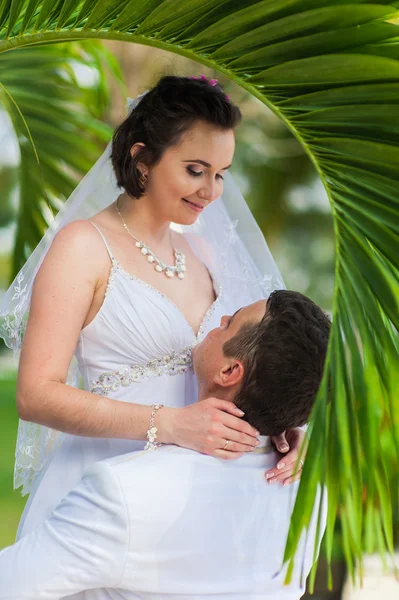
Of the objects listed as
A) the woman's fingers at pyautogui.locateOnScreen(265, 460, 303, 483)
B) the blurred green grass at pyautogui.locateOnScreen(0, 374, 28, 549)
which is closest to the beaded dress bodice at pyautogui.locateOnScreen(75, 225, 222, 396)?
the woman's fingers at pyautogui.locateOnScreen(265, 460, 303, 483)

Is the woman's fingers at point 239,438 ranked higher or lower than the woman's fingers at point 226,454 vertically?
higher

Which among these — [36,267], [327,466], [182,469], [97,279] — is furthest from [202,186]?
[327,466]

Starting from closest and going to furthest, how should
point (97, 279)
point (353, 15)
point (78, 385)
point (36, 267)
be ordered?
point (353, 15) → point (97, 279) → point (36, 267) → point (78, 385)

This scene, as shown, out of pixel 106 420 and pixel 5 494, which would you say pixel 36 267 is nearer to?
pixel 106 420

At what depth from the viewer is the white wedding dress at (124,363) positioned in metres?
2.11

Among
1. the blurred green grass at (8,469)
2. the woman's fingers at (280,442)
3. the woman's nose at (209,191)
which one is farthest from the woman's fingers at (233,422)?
the blurred green grass at (8,469)

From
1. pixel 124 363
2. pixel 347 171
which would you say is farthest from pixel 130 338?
pixel 347 171

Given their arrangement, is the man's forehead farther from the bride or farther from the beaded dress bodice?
the beaded dress bodice

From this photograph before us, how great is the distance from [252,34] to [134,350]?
35.7 inches

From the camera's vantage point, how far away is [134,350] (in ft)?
7.09

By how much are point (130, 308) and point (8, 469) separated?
826 cm

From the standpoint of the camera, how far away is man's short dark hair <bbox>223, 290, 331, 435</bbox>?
5.65 ft

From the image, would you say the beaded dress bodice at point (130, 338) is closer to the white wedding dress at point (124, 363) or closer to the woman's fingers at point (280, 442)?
the white wedding dress at point (124, 363)

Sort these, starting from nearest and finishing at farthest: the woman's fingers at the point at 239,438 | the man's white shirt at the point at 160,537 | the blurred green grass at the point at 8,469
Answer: the man's white shirt at the point at 160,537 → the woman's fingers at the point at 239,438 → the blurred green grass at the point at 8,469
